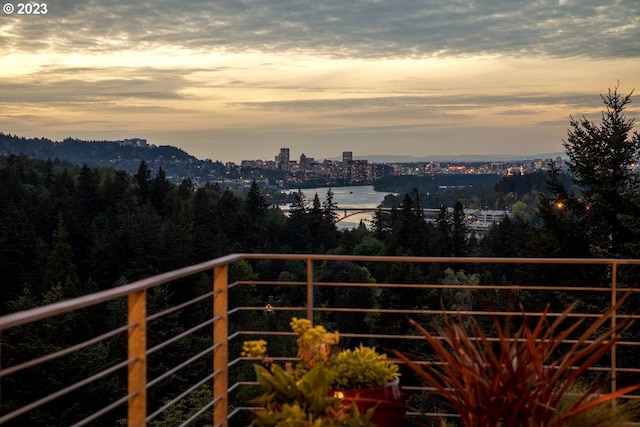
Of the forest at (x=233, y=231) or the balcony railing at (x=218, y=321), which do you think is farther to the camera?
the forest at (x=233, y=231)

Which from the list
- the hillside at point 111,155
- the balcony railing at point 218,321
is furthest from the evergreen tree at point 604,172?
the hillside at point 111,155

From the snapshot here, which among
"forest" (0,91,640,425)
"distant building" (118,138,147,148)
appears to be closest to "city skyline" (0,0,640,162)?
"forest" (0,91,640,425)

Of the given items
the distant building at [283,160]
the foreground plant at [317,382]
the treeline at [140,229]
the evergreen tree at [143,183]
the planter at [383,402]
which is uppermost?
the distant building at [283,160]

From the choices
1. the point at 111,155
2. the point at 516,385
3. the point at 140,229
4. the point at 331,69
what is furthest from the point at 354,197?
the point at 516,385

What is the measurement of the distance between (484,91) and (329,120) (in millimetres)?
14702

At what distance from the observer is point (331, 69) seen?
45656 millimetres

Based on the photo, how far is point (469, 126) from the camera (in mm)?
44594

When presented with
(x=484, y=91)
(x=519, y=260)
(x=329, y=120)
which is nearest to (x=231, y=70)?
(x=484, y=91)

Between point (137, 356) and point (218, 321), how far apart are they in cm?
96

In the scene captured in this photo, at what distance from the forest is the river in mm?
9073

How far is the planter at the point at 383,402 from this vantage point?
2678mm

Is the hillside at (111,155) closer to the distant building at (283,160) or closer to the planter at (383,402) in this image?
the distant building at (283,160)

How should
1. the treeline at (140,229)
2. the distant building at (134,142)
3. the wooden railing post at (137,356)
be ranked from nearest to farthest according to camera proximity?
the wooden railing post at (137,356) → the treeline at (140,229) → the distant building at (134,142)

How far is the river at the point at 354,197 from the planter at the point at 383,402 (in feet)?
300
